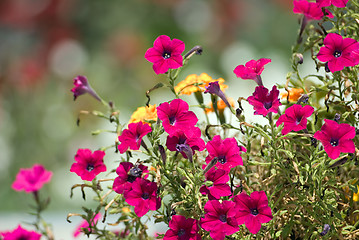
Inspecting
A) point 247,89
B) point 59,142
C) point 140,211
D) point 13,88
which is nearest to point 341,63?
point 140,211

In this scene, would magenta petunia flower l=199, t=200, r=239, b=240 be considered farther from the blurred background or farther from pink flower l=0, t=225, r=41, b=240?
the blurred background

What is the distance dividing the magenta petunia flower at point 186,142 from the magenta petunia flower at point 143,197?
73 mm

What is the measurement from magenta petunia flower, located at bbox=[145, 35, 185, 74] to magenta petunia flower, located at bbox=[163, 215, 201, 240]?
23 centimetres

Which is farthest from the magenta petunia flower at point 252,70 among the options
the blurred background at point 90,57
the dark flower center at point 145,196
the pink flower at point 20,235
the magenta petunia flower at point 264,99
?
the blurred background at point 90,57

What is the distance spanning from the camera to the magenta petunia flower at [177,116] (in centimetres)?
86

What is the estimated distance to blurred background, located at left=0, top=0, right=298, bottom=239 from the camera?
400 centimetres

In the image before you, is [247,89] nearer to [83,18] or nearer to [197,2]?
[197,2]

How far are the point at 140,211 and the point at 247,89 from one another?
318 cm

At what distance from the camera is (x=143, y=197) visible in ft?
2.92

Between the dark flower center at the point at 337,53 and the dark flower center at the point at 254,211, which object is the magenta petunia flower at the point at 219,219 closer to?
the dark flower center at the point at 254,211

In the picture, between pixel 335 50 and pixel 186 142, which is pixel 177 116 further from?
pixel 335 50

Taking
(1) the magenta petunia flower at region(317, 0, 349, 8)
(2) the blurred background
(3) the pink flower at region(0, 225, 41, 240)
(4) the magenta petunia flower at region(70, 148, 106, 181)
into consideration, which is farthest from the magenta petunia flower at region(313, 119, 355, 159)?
(2) the blurred background

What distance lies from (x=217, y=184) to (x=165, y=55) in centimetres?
22

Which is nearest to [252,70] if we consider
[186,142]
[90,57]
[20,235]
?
[186,142]
